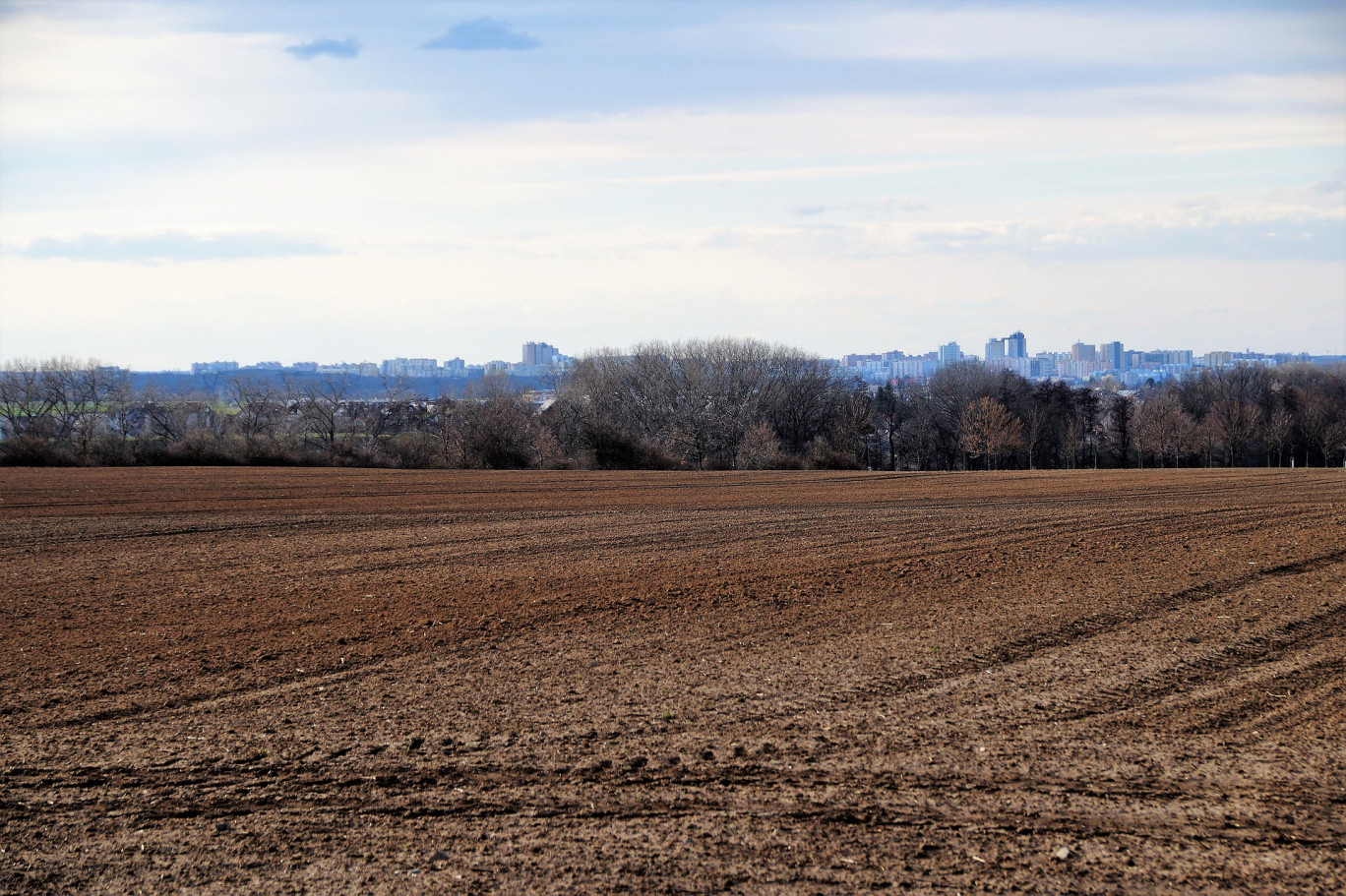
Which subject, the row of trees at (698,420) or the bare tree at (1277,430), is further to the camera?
the bare tree at (1277,430)

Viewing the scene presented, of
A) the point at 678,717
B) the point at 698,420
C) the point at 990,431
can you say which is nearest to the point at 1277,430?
the point at 990,431

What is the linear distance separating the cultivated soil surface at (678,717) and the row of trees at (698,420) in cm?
3135

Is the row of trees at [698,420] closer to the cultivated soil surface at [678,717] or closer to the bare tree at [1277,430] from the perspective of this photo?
the bare tree at [1277,430]

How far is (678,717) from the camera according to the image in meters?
8.27

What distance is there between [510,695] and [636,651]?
193cm

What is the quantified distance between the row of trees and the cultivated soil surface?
31353mm

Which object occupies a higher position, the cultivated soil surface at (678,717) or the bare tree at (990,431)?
the bare tree at (990,431)

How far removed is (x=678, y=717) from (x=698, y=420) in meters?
60.8

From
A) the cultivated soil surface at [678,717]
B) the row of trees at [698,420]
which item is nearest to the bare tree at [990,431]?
the row of trees at [698,420]

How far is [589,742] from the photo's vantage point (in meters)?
7.68

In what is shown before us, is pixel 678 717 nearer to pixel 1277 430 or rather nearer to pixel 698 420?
pixel 698 420

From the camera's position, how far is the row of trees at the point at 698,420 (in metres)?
49.2

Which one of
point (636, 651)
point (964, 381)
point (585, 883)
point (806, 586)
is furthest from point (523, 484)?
point (964, 381)

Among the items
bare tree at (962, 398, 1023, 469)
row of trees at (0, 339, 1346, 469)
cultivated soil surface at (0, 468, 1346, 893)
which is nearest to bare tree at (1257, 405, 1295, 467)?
row of trees at (0, 339, 1346, 469)
